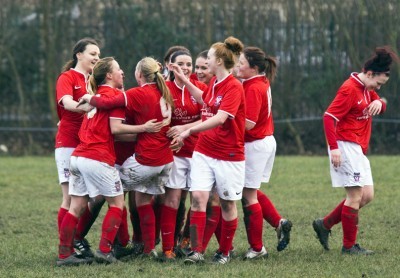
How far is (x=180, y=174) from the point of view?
330 inches

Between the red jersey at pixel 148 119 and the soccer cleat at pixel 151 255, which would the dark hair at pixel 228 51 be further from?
the soccer cleat at pixel 151 255

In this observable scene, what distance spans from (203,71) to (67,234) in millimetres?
1917

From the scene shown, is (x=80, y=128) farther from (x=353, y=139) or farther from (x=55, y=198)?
(x=55, y=198)

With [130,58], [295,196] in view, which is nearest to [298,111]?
[130,58]

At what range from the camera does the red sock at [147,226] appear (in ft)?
27.0

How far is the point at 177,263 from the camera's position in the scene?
25.9 ft

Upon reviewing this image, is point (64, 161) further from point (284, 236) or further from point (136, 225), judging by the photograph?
point (284, 236)

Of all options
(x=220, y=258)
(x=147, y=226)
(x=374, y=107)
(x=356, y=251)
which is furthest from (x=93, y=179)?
(x=374, y=107)

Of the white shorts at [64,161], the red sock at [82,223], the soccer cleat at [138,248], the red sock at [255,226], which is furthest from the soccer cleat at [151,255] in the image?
the white shorts at [64,161]

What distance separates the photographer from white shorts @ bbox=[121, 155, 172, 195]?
318 inches

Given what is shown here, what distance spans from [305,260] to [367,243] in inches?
47.4

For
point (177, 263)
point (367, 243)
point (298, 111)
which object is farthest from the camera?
point (298, 111)

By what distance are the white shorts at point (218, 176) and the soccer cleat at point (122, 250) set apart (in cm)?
100

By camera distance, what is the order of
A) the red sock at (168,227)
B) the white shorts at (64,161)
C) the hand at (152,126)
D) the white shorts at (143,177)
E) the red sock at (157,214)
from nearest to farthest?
the hand at (152,126) < the white shorts at (143,177) < the red sock at (168,227) < the white shorts at (64,161) < the red sock at (157,214)
